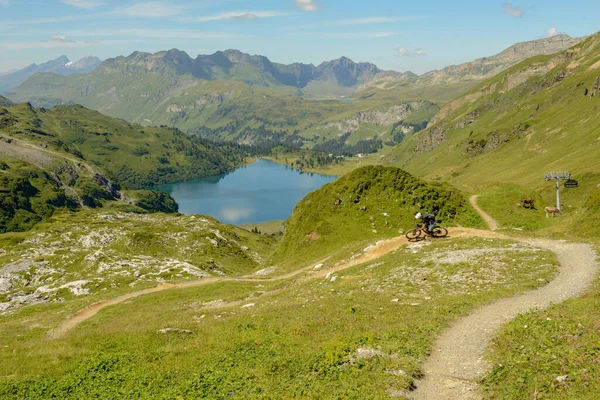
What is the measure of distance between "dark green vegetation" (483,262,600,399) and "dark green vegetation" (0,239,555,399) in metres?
3.89

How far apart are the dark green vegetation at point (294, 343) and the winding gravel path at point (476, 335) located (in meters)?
0.82

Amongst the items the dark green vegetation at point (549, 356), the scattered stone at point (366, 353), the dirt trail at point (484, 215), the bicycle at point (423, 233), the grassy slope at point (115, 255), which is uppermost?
the dark green vegetation at point (549, 356)

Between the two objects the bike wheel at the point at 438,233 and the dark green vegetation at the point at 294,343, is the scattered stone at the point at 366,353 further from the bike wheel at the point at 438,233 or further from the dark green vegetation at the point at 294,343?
the bike wheel at the point at 438,233

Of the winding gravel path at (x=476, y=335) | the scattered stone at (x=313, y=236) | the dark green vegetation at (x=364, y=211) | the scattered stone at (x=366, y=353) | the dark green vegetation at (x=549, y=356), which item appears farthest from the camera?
the scattered stone at (x=313, y=236)

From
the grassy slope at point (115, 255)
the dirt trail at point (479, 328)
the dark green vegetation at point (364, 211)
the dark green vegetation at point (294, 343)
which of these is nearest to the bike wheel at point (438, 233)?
the dark green vegetation at point (294, 343)

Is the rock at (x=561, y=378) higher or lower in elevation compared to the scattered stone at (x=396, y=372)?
higher

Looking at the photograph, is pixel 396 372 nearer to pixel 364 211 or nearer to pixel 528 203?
pixel 364 211

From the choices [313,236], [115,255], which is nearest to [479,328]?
[313,236]

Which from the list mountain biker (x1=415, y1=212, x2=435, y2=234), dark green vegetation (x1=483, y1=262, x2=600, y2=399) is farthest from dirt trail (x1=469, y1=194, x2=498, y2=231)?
dark green vegetation (x1=483, y1=262, x2=600, y2=399)

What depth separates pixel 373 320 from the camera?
86.6 ft

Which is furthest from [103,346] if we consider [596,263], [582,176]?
[582,176]

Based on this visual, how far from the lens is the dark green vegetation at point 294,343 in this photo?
1983cm

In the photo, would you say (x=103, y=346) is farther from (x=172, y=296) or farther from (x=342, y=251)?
(x=342, y=251)

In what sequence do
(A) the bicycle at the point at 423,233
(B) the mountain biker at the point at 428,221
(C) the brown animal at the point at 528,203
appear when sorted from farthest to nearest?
(C) the brown animal at the point at 528,203
(A) the bicycle at the point at 423,233
(B) the mountain biker at the point at 428,221
